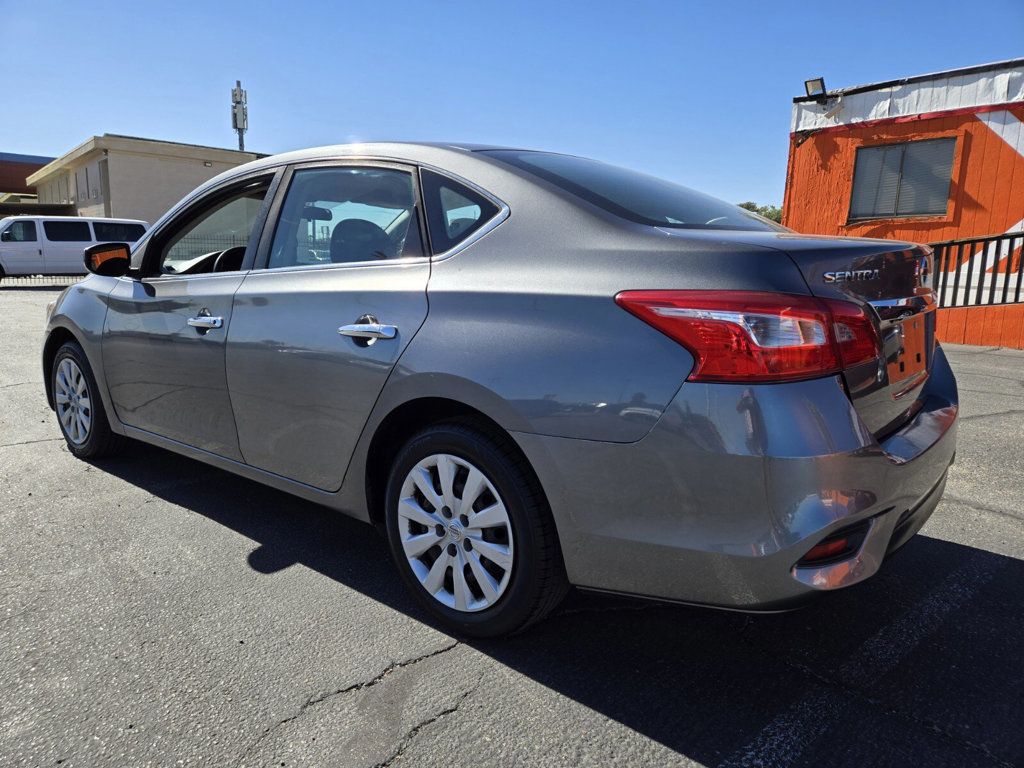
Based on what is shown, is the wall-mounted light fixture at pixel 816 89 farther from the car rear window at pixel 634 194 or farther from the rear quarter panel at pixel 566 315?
the rear quarter panel at pixel 566 315

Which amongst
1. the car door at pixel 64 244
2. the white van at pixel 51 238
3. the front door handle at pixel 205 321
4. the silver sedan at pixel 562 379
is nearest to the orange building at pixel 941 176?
the silver sedan at pixel 562 379

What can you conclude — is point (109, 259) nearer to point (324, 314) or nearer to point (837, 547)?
point (324, 314)

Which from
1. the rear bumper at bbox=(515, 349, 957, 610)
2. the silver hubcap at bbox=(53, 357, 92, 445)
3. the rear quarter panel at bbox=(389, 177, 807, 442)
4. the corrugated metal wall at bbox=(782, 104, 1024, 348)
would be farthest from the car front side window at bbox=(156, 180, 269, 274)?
the corrugated metal wall at bbox=(782, 104, 1024, 348)

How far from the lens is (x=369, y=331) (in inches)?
98.7

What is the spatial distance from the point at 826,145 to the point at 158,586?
1232 centimetres

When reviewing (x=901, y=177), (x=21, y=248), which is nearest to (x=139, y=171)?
(x=21, y=248)

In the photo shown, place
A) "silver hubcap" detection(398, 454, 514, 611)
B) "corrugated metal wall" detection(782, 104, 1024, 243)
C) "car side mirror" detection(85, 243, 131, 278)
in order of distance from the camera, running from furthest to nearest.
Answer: "corrugated metal wall" detection(782, 104, 1024, 243) < "car side mirror" detection(85, 243, 131, 278) < "silver hubcap" detection(398, 454, 514, 611)

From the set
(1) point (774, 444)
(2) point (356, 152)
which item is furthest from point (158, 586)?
(1) point (774, 444)

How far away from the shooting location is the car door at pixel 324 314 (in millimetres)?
2521

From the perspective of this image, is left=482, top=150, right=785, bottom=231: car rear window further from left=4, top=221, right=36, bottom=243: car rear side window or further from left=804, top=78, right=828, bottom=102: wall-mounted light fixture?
left=4, top=221, right=36, bottom=243: car rear side window

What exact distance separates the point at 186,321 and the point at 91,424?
1.34 m

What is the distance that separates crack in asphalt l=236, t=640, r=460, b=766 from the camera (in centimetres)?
197

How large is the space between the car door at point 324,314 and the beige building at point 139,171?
89.9 feet

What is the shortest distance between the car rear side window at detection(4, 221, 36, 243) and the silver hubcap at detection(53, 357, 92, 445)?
19.0 metres
